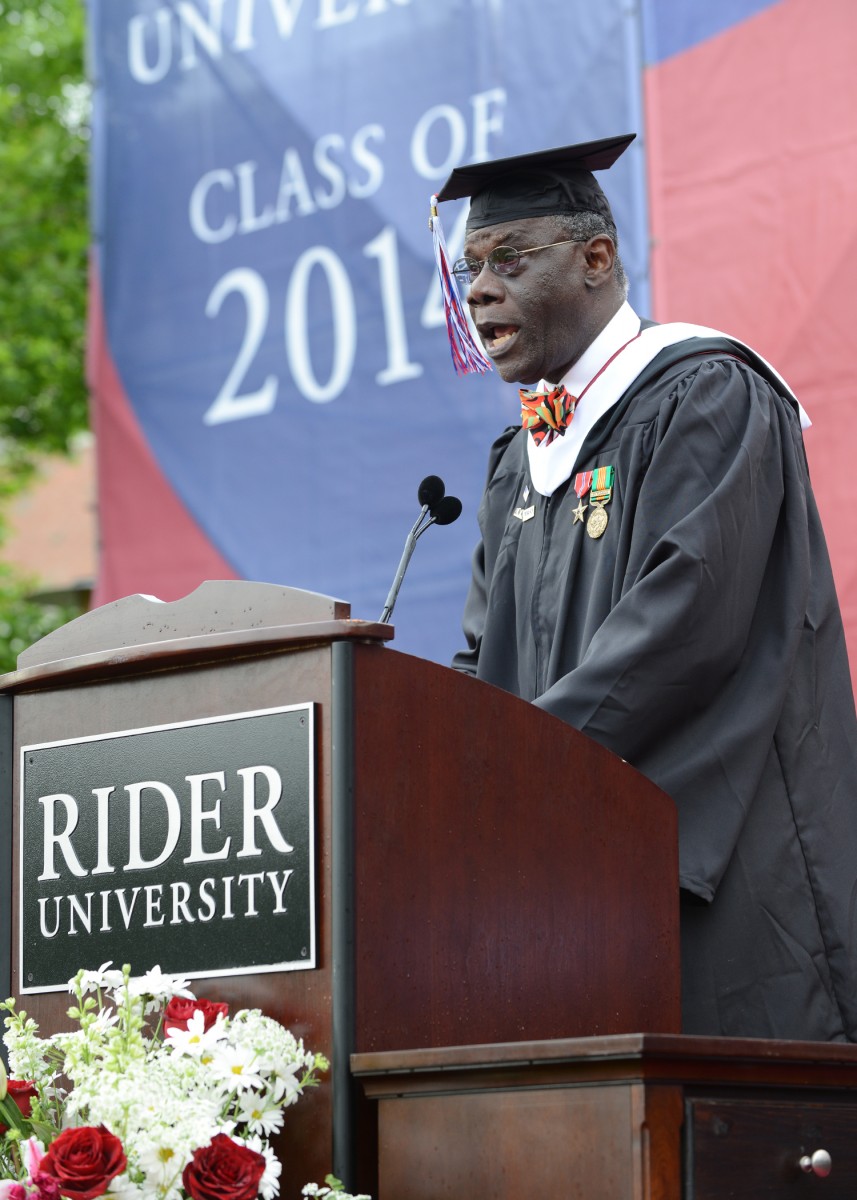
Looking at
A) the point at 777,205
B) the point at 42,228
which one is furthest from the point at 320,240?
the point at 42,228

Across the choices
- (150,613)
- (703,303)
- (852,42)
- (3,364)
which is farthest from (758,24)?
(3,364)

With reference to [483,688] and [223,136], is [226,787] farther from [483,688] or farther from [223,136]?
[223,136]

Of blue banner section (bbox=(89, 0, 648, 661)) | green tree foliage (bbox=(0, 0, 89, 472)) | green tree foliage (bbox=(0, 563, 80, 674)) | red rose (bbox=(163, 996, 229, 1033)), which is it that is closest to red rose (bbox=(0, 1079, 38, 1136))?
red rose (bbox=(163, 996, 229, 1033))

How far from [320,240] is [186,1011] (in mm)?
5520

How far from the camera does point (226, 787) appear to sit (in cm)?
202

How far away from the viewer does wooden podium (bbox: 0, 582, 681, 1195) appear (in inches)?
75.2

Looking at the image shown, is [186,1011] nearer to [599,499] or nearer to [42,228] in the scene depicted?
[599,499]

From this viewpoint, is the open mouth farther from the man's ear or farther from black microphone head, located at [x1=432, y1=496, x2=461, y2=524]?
black microphone head, located at [x1=432, y1=496, x2=461, y2=524]

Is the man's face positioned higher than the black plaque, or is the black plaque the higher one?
the man's face

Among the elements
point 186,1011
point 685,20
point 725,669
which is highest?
point 685,20

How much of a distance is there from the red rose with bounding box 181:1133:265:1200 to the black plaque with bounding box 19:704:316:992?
21 centimetres

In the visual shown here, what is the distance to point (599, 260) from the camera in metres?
2.95

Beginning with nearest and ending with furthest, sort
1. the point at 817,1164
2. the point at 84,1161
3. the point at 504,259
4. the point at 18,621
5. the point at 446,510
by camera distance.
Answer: the point at 84,1161 → the point at 817,1164 → the point at 446,510 → the point at 504,259 → the point at 18,621

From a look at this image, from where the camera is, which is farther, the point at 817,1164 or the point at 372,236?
the point at 372,236
